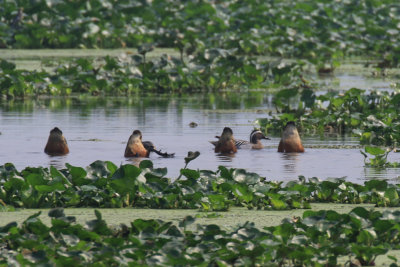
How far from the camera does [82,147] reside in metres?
13.4

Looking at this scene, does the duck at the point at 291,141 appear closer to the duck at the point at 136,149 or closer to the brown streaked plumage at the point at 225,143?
the brown streaked plumage at the point at 225,143

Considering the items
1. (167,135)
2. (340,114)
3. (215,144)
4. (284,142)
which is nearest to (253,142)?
(215,144)

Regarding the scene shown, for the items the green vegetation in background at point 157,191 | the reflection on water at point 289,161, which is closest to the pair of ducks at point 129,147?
the reflection on water at point 289,161

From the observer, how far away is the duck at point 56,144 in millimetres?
12625

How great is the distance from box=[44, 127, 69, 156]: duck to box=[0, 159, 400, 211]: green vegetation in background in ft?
11.5

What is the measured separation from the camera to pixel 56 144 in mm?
12695

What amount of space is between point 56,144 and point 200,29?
50.3ft

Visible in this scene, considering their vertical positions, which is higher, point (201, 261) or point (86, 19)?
point (86, 19)

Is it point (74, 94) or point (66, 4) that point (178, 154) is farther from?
point (66, 4)

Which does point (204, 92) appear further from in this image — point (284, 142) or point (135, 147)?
point (135, 147)

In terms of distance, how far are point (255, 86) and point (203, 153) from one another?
8211 mm

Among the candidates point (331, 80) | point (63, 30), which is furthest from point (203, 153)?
point (63, 30)

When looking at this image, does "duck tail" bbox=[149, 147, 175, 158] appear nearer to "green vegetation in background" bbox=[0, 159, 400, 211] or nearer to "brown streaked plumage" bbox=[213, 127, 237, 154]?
"brown streaked plumage" bbox=[213, 127, 237, 154]

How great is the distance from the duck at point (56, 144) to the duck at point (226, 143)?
183cm
